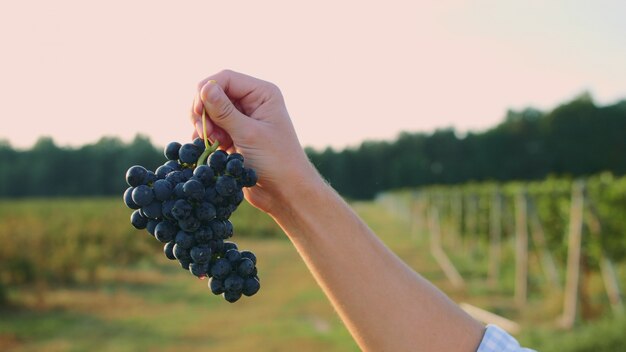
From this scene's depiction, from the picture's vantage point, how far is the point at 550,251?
12352 millimetres

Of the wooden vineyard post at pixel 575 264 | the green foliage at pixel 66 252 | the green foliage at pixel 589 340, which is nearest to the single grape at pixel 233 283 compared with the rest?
the green foliage at pixel 589 340

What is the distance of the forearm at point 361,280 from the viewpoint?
1.55 m

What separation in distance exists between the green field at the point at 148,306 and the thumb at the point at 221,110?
245 inches

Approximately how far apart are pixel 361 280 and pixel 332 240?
127 millimetres

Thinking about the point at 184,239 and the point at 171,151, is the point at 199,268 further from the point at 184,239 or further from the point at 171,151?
the point at 171,151

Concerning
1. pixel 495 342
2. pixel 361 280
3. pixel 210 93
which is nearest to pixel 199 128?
pixel 210 93

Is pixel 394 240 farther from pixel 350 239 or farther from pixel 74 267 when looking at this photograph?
pixel 350 239

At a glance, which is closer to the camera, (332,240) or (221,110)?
(221,110)

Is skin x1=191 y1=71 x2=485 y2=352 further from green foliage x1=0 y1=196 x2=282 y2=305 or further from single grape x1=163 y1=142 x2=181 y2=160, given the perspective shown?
green foliage x1=0 y1=196 x2=282 y2=305

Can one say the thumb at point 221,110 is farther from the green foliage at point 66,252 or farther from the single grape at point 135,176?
the green foliage at point 66,252

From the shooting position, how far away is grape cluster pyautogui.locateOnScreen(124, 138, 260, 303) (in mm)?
1246

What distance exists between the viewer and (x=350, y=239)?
1.57 m

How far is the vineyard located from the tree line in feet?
149

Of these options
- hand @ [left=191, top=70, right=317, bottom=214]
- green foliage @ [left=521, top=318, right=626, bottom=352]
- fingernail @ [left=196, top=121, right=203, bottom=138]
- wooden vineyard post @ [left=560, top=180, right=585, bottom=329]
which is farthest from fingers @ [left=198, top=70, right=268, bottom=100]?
wooden vineyard post @ [left=560, top=180, right=585, bottom=329]
